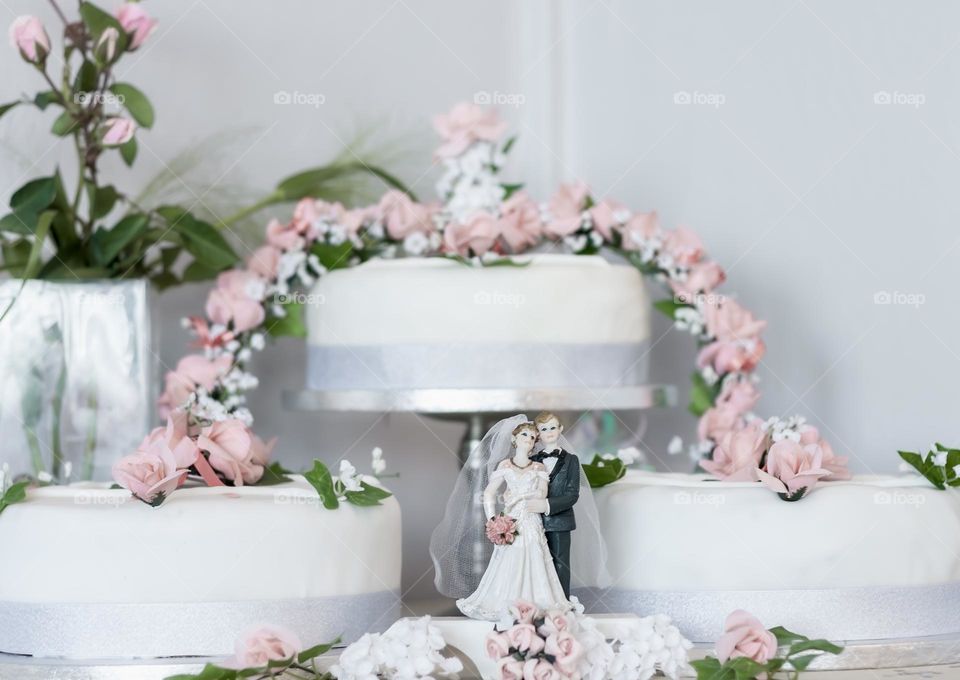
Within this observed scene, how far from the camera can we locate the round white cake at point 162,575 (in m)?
1.03

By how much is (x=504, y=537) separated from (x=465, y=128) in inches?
25.5

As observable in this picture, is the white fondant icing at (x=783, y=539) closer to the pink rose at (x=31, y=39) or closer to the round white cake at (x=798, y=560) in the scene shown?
the round white cake at (x=798, y=560)

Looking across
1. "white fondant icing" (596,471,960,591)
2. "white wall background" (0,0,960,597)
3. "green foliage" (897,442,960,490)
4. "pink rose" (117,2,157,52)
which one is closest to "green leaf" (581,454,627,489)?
"white fondant icing" (596,471,960,591)

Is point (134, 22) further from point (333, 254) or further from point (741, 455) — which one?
point (741, 455)

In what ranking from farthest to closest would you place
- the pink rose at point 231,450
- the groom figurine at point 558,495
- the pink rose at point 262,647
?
the pink rose at point 231,450
the groom figurine at point 558,495
the pink rose at point 262,647

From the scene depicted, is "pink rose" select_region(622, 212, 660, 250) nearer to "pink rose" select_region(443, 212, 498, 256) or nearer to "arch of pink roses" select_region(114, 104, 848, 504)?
"arch of pink roses" select_region(114, 104, 848, 504)

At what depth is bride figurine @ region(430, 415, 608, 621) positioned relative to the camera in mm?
1040

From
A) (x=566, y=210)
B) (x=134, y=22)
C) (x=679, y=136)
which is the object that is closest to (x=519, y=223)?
(x=566, y=210)

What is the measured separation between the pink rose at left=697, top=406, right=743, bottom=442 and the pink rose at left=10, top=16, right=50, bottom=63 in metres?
0.89

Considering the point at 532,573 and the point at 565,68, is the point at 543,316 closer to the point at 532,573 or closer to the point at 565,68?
the point at 532,573

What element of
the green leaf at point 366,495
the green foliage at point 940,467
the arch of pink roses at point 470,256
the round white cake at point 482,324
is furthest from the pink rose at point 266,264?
the green foliage at point 940,467

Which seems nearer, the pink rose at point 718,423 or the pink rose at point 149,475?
the pink rose at point 149,475

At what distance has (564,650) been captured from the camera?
0.95m

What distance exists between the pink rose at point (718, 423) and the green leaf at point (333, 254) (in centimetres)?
48
